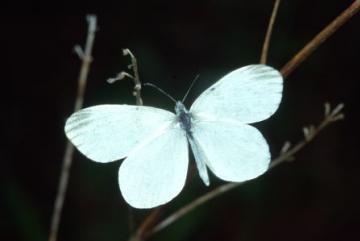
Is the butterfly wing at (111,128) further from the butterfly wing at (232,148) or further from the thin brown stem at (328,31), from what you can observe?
the thin brown stem at (328,31)

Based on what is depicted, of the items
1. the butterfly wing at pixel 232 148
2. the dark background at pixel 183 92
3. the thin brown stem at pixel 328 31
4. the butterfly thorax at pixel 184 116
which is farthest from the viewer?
the dark background at pixel 183 92

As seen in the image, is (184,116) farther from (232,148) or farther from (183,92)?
(183,92)

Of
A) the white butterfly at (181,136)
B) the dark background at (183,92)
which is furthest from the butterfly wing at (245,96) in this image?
the dark background at (183,92)

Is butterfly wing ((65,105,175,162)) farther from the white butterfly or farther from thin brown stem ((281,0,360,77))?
thin brown stem ((281,0,360,77))

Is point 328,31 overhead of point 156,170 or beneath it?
overhead

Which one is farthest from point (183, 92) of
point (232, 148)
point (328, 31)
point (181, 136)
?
point (328, 31)

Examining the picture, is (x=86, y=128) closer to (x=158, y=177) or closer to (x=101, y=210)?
(x=158, y=177)

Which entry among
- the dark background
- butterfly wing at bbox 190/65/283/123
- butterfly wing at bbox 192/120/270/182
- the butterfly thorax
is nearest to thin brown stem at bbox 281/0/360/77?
butterfly wing at bbox 190/65/283/123
